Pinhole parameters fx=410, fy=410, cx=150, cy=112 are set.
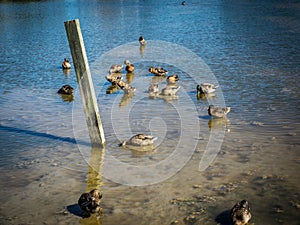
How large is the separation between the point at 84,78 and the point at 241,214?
4283mm

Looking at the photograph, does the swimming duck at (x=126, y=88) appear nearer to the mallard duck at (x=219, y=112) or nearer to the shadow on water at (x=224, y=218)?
the mallard duck at (x=219, y=112)

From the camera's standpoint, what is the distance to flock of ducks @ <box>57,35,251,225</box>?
225 inches

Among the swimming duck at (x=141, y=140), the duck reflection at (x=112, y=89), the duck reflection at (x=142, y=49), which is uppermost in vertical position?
the duck reflection at (x=142, y=49)

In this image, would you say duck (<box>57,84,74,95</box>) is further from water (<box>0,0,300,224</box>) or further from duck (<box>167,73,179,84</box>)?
duck (<box>167,73,179,84</box>)

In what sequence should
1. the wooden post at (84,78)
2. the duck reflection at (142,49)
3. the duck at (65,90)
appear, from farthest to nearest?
1. the duck reflection at (142,49)
2. the duck at (65,90)
3. the wooden post at (84,78)

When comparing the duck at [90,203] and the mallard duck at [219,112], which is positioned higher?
the mallard duck at [219,112]

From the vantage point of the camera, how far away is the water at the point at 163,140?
643cm

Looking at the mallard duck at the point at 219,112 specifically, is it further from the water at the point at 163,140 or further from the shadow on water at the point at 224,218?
the shadow on water at the point at 224,218

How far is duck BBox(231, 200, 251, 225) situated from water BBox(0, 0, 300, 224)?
0.26m

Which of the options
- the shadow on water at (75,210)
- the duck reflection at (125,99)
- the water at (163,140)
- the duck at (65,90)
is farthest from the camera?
the duck at (65,90)

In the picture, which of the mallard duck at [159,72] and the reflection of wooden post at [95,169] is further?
the mallard duck at [159,72]

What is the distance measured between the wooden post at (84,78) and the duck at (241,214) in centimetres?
380

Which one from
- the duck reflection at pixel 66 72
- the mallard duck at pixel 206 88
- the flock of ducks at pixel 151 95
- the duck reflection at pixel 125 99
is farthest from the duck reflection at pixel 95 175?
the duck reflection at pixel 66 72

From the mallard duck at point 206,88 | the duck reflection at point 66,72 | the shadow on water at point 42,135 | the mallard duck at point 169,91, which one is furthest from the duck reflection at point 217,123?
the duck reflection at point 66,72
